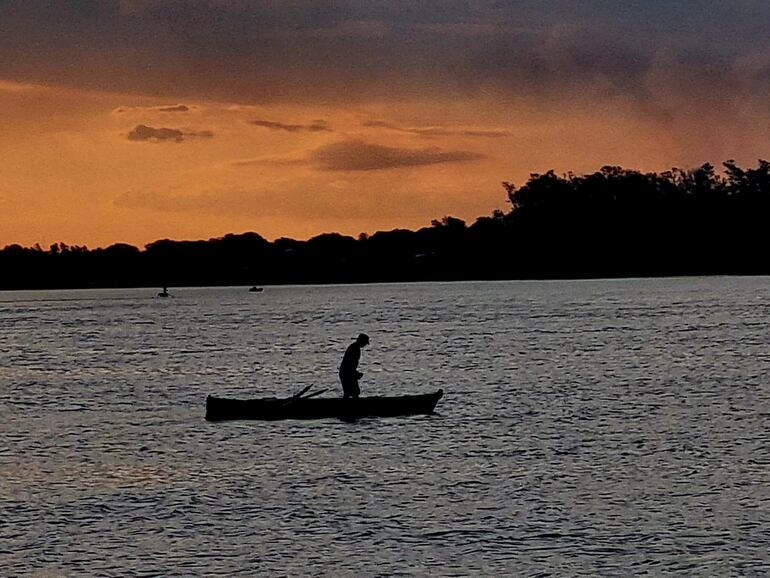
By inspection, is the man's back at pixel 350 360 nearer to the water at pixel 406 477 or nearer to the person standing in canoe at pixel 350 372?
the person standing in canoe at pixel 350 372

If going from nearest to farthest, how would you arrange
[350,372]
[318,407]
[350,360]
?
[350,360]
[350,372]
[318,407]

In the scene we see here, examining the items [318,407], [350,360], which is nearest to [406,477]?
[350,360]

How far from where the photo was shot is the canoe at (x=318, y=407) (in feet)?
162

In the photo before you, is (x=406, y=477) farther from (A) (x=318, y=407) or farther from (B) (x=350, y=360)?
(A) (x=318, y=407)

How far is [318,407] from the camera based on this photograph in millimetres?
49469

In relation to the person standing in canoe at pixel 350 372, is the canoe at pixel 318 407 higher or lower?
lower

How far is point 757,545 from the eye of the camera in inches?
1073

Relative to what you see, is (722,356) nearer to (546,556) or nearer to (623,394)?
(623,394)

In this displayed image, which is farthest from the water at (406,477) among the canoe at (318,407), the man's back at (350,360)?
the man's back at (350,360)

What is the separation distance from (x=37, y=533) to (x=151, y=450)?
46.3 ft

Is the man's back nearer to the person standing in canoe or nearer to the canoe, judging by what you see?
the person standing in canoe

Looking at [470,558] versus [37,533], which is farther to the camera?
[37,533]

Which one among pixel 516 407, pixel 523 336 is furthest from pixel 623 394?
pixel 523 336

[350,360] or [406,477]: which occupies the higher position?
[350,360]
